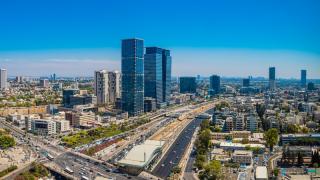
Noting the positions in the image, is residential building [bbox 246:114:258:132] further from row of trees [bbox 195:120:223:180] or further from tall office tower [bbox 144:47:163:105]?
tall office tower [bbox 144:47:163:105]

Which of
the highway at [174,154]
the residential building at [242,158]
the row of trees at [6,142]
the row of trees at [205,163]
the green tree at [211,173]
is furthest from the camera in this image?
the row of trees at [6,142]

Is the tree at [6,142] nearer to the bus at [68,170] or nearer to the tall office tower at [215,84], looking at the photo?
the bus at [68,170]

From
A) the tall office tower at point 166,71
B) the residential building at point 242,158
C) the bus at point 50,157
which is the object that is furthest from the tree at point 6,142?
the tall office tower at point 166,71

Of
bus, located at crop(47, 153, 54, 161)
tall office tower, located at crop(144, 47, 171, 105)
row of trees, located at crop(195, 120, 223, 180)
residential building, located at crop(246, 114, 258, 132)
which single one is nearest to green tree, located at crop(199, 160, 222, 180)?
row of trees, located at crop(195, 120, 223, 180)

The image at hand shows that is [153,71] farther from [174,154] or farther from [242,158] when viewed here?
[242,158]

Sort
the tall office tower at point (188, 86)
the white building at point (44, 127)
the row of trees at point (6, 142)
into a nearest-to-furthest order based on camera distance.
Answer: the row of trees at point (6, 142), the white building at point (44, 127), the tall office tower at point (188, 86)

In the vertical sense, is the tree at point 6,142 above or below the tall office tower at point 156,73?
below
